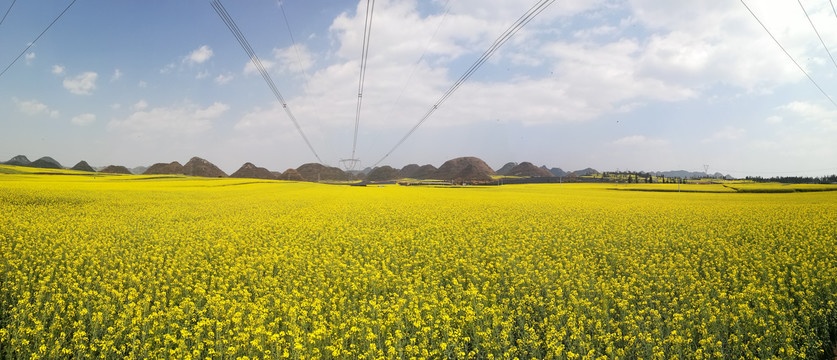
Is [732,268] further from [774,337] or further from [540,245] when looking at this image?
[540,245]

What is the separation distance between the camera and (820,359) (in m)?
6.34

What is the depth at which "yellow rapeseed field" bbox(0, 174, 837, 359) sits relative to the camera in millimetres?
5664

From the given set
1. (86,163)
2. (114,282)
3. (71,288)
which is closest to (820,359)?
(114,282)

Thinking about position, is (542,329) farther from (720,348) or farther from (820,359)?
(820,359)

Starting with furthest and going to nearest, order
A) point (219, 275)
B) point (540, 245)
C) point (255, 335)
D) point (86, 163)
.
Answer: point (86, 163)
point (540, 245)
point (219, 275)
point (255, 335)

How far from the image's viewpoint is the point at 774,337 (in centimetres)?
611

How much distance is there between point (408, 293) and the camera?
6996 mm

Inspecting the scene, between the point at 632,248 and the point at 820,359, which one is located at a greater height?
the point at 632,248

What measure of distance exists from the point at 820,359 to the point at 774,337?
43.2 inches

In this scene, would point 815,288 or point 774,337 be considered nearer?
point 774,337

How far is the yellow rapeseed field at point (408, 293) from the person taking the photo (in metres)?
5.66

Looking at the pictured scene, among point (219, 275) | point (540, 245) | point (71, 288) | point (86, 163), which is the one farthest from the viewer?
point (86, 163)

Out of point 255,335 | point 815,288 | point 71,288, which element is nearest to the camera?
point 255,335

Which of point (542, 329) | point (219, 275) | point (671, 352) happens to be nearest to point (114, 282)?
point (219, 275)
